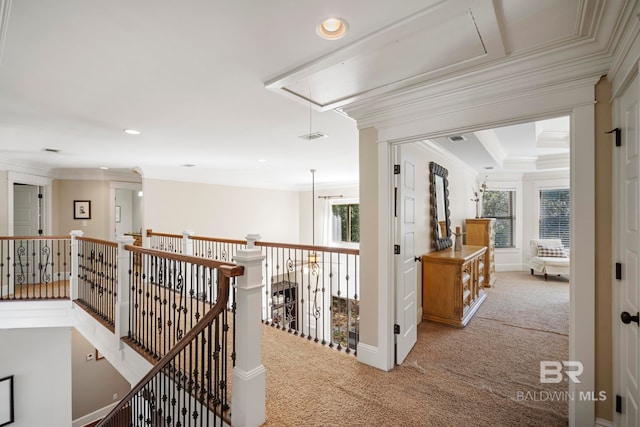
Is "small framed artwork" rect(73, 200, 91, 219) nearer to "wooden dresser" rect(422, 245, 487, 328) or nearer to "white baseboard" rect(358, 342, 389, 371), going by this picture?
"white baseboard" rect(358, 342, 389, 371)

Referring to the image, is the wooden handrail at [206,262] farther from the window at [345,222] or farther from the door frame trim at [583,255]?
the window at [345,222]

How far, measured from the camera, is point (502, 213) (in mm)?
7355

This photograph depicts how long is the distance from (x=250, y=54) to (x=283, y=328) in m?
3.06

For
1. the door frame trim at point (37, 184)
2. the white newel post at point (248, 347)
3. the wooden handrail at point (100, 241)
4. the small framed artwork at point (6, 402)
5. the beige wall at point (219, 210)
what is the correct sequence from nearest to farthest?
the white newel post at point (248, 347), the wooden handrail at point (100, 241), the small framed artwork at point (6, 402), the door frame trim at point (37, 184), the beige wall at point (219, 210)

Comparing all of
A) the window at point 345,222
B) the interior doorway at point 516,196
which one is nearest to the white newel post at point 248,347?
the interior doorway at point 516,196

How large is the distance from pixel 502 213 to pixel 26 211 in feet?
35.9

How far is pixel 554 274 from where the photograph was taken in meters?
6.37

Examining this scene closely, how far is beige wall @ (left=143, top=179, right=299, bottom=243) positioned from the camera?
619 centimetres

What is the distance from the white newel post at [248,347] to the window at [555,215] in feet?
25.4

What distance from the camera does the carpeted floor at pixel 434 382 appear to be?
206 cm

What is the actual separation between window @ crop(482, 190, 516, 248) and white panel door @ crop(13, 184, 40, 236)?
10.3m

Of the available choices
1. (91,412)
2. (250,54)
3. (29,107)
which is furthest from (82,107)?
(91,412)

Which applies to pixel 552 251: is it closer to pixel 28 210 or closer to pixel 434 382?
pixel 434 382

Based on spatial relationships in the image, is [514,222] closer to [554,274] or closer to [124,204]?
[554,274]
